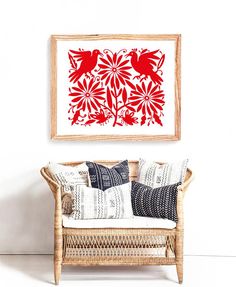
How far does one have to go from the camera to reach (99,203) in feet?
15.6

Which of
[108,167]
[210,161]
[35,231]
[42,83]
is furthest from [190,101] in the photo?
[35,231]

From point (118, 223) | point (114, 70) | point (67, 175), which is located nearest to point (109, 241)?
point (118, 223)

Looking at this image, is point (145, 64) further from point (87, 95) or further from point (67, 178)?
point (67, 178)

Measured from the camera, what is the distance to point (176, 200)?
15.4ft

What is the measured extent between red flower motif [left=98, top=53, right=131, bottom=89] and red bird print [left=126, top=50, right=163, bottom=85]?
0.21 feet

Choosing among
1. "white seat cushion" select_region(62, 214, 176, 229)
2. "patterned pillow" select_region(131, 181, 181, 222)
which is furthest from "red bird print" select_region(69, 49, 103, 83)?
"white seat cushion" select_region(62, 214, 176, 229)

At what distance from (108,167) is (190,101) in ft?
2.92

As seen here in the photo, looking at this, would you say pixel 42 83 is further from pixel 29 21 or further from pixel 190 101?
pixel 190 101

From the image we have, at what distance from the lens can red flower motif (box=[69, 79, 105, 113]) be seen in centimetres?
554

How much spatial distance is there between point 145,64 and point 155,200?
4.14 ft

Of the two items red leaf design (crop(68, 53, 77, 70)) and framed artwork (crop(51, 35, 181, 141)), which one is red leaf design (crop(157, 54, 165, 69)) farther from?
red leaf design (crop(68, 53, 77, 70))

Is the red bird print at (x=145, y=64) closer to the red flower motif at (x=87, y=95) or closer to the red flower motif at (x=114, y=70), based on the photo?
the red flower motif at (x=114, y=70)

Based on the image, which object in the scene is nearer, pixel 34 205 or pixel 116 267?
pixel 116 267

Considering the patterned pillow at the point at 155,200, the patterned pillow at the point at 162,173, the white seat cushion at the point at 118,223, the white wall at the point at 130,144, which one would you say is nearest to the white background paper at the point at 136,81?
the white wall at the point at 130,144
